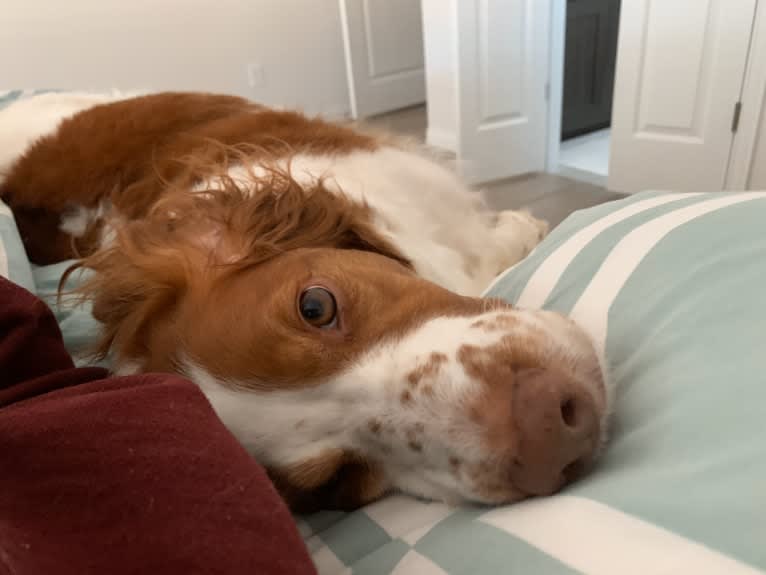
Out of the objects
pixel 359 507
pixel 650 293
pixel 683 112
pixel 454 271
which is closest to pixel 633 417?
pixel 650 293

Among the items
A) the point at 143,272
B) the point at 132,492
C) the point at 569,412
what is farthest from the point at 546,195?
the point at 132,492

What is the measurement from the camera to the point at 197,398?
744mm

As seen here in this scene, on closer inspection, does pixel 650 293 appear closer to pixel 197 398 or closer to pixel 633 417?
pixel 633 417

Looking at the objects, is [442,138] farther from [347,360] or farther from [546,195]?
[347,360]

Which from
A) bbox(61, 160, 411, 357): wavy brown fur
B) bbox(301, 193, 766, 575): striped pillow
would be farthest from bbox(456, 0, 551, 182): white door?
bbox(301, 193, 766, 575): striped pillow

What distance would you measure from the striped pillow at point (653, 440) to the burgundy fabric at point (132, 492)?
0.64 ft

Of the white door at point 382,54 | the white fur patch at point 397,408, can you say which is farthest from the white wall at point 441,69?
the white fur patch at point 397,408

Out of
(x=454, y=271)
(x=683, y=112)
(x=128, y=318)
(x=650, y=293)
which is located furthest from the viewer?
(x=683, y=112)

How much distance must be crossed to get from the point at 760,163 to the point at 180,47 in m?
4.13

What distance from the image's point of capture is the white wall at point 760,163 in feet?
10.2

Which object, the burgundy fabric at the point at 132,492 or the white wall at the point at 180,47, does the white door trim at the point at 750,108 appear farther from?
the white wall at the point at 180,47

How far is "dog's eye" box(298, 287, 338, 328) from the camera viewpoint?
104cm

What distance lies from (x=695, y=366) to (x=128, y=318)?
92 centimetres

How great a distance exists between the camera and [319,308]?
A: 1055mm
